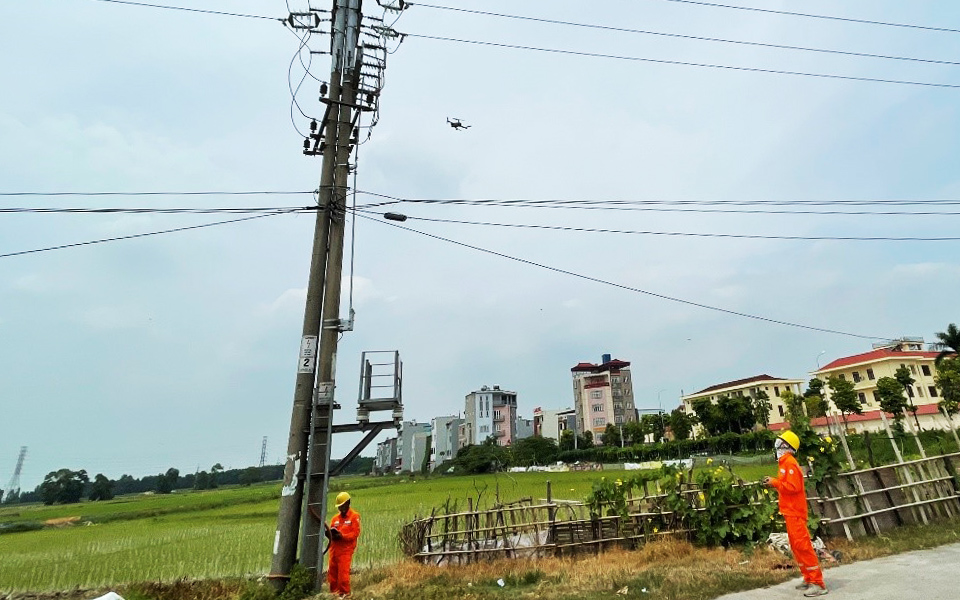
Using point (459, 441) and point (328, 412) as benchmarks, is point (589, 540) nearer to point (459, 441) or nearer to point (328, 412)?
point (328, 412)

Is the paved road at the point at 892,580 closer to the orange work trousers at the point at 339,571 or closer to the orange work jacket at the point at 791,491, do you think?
the orange work jacket at the point at 791,491

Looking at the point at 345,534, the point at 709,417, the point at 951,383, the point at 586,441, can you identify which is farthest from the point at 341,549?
the point at 586,441

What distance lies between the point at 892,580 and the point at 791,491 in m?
1.68

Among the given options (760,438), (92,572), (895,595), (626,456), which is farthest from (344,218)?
(626,456)

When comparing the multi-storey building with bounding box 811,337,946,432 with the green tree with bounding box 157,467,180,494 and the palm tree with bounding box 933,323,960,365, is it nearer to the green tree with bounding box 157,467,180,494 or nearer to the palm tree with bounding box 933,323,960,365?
the palm tree with bounding box 933,323,960,365

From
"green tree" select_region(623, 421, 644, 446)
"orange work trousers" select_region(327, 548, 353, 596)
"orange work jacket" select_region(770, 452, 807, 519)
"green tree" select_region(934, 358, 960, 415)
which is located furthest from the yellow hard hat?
"green tree" select_region(623, 421, 644, 446)

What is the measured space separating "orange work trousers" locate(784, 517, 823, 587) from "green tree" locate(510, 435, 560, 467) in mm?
64443

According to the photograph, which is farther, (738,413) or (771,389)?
(771,389)

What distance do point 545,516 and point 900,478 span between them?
6981mm

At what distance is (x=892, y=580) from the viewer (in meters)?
6.38

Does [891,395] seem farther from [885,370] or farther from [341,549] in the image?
[341,549]

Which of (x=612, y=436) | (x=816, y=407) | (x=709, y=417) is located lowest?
(x=816, y=407)

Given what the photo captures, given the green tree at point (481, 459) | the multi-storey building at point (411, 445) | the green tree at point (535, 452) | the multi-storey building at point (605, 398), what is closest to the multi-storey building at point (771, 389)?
the multi-storey building at point (605, 398)

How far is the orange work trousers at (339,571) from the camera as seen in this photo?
768 cm
